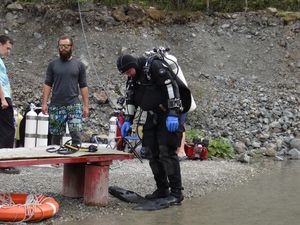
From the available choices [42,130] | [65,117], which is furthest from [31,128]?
[65,117]

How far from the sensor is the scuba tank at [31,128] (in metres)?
8.88

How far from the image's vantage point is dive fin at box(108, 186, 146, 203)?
6.87 meters

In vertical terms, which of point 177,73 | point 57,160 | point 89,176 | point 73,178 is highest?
point 177,73

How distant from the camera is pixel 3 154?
5891 mm

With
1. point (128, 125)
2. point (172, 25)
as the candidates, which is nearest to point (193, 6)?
point (172, 25)

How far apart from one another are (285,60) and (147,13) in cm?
469

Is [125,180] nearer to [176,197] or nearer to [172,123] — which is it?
[176,197]

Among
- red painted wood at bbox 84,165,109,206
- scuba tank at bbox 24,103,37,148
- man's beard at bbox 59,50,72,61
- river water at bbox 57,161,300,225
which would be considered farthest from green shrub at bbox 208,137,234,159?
red painted wood at bbox 84,165,109,206

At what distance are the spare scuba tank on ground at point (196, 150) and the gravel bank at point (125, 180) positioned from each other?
19 cm

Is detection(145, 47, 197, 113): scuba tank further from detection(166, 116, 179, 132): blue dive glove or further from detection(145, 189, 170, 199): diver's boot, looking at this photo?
detection(145, 189, 170, 199): diver's boot

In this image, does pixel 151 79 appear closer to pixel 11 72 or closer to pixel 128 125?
pixel 128 125

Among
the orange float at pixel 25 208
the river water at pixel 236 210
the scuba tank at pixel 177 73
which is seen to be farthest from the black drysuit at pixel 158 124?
the orange float at pixel 25 208

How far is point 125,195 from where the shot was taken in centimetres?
692

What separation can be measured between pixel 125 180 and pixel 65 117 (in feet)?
4.22
